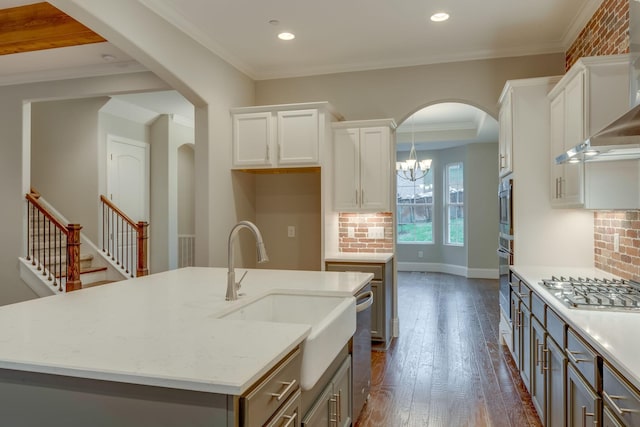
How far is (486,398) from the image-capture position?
3182 millimetres

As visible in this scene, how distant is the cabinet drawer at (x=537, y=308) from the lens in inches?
96.4

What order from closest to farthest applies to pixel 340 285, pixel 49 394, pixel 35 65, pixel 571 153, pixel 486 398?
pixel 49 394 → pixel 571 153 → pixel 340 285 → pixel 486 398 → pixel 35 65

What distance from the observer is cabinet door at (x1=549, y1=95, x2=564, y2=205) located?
3213 millimetres

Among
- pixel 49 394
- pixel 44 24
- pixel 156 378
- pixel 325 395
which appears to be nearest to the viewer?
pixel 156 378

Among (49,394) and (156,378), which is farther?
(49,394)

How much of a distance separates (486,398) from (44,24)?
4698mm

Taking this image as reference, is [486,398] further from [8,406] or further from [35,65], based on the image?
[35,65]

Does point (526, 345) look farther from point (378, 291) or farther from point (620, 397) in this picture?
point (620, 397)

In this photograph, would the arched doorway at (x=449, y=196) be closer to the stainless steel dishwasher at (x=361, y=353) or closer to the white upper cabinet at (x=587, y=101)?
the white upper cabinet at (x=587, y=101)

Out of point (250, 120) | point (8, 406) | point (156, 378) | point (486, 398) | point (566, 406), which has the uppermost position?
point (250, 120)

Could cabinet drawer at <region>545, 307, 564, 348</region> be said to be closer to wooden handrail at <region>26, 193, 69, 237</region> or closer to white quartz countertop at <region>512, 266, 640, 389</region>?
white quartz countertop at <region>512, 266, 640, 389</region>

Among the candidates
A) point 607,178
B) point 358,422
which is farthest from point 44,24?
point 607,178

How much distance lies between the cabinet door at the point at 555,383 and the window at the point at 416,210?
25.6ft

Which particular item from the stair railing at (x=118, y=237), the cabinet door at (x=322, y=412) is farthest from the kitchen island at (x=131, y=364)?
the stair railing at (x=118, y=237)
